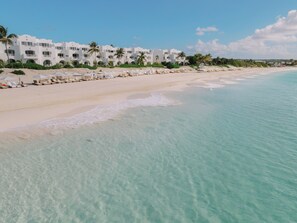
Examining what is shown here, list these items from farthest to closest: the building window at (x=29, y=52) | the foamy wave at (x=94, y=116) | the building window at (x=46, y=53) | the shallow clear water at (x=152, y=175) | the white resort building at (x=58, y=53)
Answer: the building window at (x=46, y=53) < the building window at (x=29, y=52) < the white resort building at (x=58, y=53) < the foamy wave at (x=94, y=116) < the shallow clear water at (x=152, y=175)

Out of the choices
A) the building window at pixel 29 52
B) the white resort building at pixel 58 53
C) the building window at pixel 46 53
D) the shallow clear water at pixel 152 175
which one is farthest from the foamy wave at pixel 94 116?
the building window at pixel 46 53

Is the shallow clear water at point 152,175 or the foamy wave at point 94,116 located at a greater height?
the foamy wave at point 94,116

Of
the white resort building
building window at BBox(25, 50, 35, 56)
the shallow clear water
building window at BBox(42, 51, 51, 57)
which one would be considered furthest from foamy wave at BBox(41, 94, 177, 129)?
building window at BBox(42, 51, 51, 57)

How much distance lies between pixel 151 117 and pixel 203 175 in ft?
27.0

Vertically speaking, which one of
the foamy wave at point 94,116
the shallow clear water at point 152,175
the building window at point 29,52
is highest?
the building window at point 29,52

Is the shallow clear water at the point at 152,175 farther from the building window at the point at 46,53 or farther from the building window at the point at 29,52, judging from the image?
the building window at the point at 46,53

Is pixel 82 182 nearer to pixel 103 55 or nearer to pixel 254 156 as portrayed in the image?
pixel 254 156

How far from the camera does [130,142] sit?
10.9 metres

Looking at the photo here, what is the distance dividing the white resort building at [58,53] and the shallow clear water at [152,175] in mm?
55751

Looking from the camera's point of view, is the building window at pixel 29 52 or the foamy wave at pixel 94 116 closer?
the foamy wave at pixel 94 116

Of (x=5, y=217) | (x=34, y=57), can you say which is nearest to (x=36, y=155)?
(x=5, y=217)

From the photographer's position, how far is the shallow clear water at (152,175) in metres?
5.91

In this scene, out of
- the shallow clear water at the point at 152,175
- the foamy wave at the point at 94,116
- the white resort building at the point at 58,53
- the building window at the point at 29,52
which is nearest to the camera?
the shallow clear water at the point at 152,175

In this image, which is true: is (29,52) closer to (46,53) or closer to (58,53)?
(46,53)
